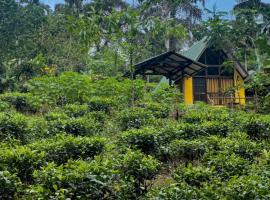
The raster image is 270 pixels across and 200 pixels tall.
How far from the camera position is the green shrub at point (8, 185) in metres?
4.07

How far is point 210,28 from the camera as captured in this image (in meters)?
19.7

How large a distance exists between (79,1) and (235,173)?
2611cm

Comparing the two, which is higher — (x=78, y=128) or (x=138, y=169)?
(x=78, y=128)

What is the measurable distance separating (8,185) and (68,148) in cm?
141

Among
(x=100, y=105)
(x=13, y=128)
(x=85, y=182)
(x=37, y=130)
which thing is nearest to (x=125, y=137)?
(x=37, y=130)

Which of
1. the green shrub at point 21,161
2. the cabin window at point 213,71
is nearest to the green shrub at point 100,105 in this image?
the green shrub at point 21,161

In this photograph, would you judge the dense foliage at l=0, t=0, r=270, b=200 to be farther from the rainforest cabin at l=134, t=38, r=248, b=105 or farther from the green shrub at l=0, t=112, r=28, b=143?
the rainforest cabin at l=134, t=38, r=248, b=105

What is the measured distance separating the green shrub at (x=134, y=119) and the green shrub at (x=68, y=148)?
228 cm

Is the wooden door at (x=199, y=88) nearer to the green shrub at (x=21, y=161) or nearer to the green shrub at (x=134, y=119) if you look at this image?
the green shrub at (x=134, y=119)

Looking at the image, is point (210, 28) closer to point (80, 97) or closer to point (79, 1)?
point (80, 97)

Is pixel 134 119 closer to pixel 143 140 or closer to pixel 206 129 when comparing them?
pixel 206 129

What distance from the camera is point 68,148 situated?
17.8 feet

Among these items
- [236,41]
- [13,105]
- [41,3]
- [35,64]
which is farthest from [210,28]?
[41,3]

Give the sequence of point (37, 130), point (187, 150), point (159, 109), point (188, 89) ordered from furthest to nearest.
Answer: point (188, 89)
point (159, 109)
point (37, 130)
point (187, 150)
